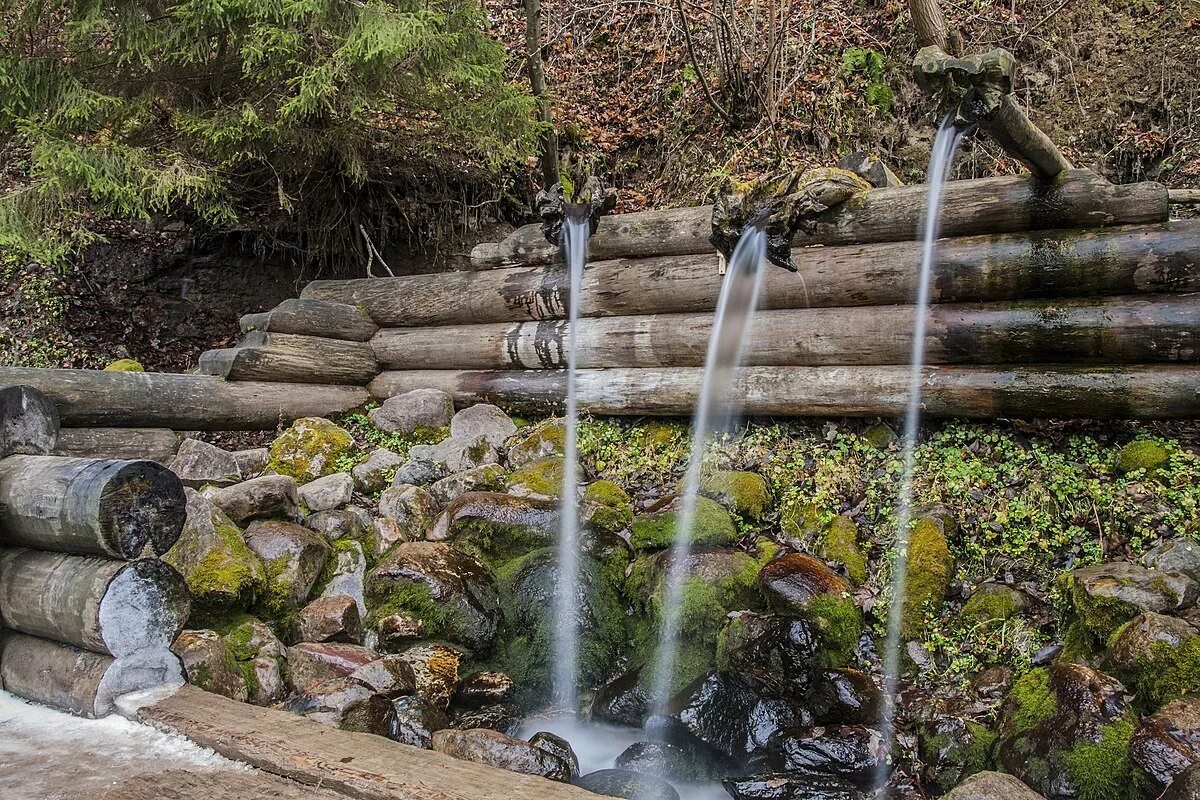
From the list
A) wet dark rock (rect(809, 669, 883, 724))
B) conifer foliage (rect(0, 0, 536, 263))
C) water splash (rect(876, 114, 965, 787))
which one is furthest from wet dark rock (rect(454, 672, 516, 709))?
conifer foliage (rect(0, 0, 536, 263))

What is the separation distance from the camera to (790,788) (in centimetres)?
374

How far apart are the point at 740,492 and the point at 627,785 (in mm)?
2508

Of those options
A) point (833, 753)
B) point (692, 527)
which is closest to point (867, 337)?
point (692, 527)

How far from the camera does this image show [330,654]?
4.47 meters

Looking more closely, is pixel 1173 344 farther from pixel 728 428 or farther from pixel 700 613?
pixel 700 613

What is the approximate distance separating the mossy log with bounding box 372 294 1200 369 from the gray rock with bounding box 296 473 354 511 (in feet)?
8.31

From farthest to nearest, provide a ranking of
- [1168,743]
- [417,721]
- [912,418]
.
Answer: [912,418], [417,721], [1168,743]

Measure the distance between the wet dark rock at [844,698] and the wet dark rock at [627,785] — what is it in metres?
1.00

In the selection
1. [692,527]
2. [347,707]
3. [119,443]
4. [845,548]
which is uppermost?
[119,443]

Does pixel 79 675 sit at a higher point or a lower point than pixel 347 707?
higher

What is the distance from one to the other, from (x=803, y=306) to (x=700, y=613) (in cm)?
318

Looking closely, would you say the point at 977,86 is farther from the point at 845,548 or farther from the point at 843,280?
the point at 845,548

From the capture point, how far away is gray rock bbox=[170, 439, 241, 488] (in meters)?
6.51

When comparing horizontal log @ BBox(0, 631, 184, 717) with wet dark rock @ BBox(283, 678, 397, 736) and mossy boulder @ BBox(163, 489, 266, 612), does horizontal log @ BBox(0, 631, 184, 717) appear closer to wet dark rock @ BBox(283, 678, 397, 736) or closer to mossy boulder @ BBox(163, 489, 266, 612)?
wet dark rock @ BBox(283, 678, 397, 736)
